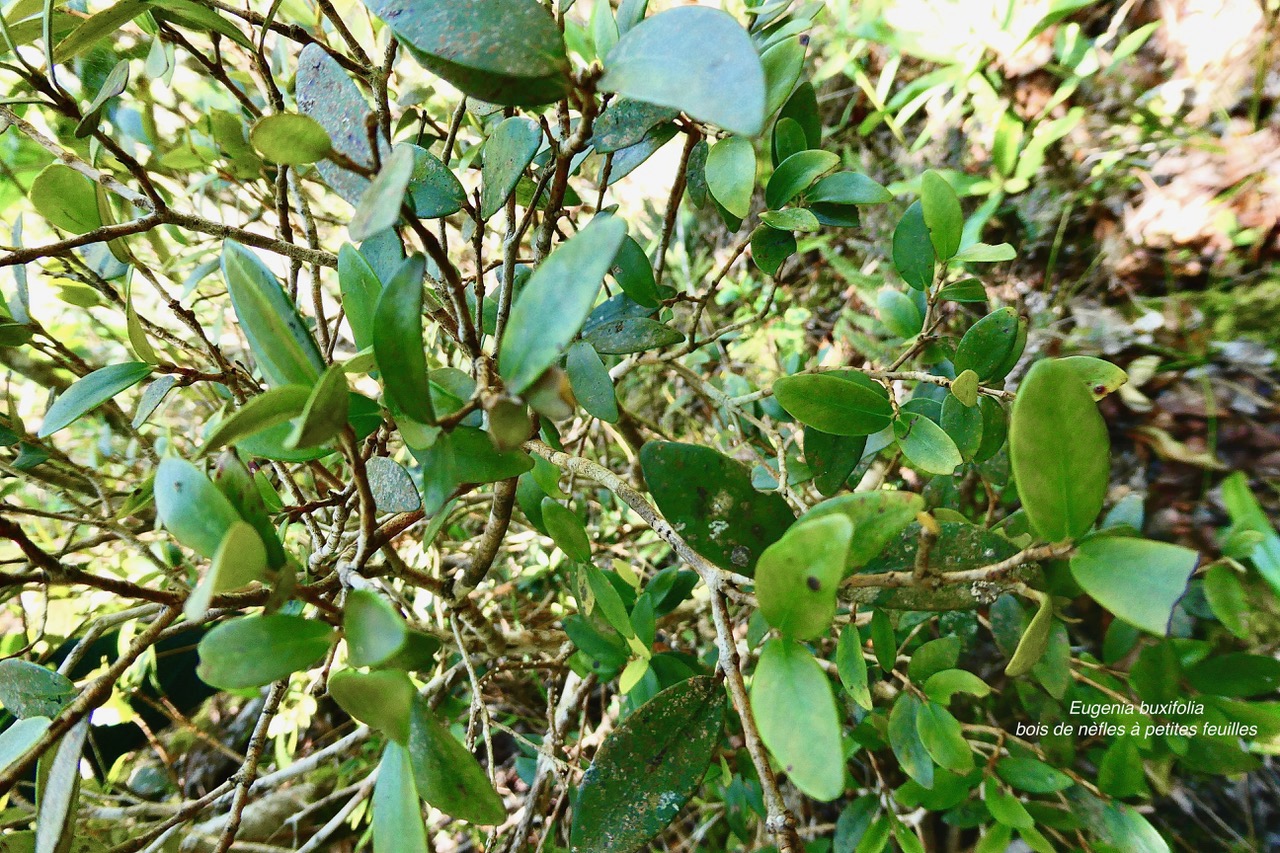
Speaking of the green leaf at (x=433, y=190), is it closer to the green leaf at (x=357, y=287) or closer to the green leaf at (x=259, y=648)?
the green leaf at (x=357, y=287)

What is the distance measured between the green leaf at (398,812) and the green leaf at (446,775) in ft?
0.06

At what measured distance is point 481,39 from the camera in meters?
0.26

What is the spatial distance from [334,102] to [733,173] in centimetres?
23

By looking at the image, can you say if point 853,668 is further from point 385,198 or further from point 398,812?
point 385,198

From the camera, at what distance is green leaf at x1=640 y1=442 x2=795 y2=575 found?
367 mm

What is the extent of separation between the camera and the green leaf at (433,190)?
39 cm

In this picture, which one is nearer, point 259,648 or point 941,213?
point 259,648

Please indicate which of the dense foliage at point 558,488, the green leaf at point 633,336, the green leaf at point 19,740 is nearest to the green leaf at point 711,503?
the dense foliage at point 558,488

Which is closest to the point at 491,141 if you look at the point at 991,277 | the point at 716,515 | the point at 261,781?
the point at 716,515

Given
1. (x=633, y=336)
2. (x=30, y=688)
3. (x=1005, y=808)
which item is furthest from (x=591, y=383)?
(x=1005, y=808)

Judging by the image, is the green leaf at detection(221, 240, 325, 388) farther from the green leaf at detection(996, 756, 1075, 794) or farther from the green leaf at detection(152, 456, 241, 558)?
the green leaf at detection(996, 756, 1075, 794)

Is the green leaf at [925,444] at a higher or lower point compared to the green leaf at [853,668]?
higher

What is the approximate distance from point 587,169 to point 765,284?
1.64 ft

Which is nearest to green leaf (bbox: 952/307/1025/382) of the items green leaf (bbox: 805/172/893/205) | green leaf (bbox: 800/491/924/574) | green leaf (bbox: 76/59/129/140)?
green leaf (bbox: 805/172/893/205)
